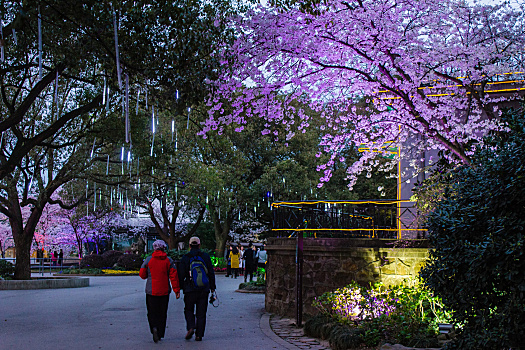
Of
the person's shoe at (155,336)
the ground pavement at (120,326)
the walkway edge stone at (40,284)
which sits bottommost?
the walkway edge stone at (40,284)

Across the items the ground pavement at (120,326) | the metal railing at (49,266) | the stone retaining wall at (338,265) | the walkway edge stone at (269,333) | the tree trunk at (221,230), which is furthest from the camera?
the tree trunk at (221,230)

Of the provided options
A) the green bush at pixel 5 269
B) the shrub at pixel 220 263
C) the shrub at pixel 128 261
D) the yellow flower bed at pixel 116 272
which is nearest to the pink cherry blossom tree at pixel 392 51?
the green bush at pixel 5 269

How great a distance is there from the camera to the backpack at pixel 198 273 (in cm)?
968

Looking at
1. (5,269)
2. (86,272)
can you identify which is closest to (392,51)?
(5,269)

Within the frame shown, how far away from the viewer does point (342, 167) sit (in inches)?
1575

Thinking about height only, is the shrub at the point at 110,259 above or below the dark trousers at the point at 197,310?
below

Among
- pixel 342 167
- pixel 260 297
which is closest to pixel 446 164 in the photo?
pixel 260 297

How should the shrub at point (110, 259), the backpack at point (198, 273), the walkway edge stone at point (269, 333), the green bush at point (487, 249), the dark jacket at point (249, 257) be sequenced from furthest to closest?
1. the shrub at point (110, 259)
2. the dark jacket at point (249, 257)
3. the backpack at point (198, 273)
4. the walkway edge stone at point (269, 333)
5. the green bush at point (487, 249)

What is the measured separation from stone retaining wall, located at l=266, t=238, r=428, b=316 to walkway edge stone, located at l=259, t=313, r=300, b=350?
0.76 metres

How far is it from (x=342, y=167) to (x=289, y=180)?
5134mm

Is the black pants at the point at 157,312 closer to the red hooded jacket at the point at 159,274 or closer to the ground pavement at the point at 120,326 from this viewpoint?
the red hooded jacket at the point at 159,274

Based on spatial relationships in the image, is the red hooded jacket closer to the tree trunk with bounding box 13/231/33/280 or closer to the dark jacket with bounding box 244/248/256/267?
the tree trunk with bounding box 13/231/33/280

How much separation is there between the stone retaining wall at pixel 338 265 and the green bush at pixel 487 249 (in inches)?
218

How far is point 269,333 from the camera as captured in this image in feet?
34.9
